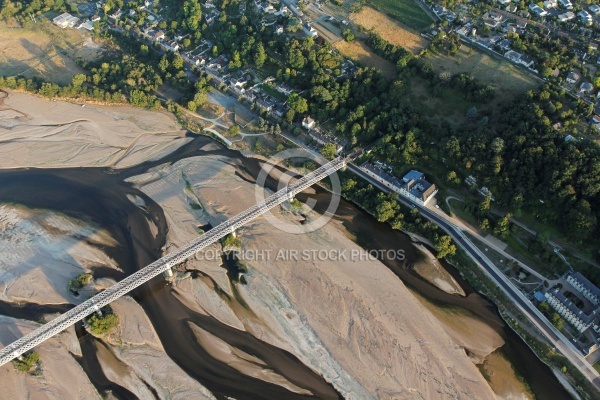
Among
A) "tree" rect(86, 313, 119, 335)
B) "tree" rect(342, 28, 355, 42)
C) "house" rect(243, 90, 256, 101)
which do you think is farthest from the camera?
"tree" rect(342, 28, 355, 42)

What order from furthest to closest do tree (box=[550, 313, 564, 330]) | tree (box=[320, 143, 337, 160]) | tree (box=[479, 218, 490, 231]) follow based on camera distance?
tree (box=[320, 143, 337, 160]) < tree (box=[479, 218, 490, 231]) < tree (box=[550, 313, 564, 330])

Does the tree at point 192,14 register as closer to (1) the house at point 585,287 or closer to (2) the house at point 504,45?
(2) the house at point 504,45

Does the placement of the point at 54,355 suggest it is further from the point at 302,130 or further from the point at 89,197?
the point at 302,130

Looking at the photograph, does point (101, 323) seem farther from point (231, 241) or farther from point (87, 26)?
point (87, 26)

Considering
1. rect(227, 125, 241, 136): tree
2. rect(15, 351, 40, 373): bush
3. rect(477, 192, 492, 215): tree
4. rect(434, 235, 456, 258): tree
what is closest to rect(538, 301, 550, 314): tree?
rect(434, 235, 456, 258): tree

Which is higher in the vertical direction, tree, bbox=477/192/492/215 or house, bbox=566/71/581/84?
house, bbox=566/71/581/84

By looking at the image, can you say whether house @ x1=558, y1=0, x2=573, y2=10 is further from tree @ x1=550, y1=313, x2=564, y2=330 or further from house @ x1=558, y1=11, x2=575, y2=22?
tree @ x1=550, y1=313, x2=564, y2=330
